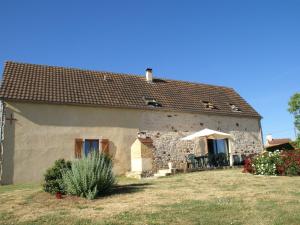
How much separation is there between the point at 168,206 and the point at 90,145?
399 inches

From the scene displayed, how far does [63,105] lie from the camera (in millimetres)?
17078

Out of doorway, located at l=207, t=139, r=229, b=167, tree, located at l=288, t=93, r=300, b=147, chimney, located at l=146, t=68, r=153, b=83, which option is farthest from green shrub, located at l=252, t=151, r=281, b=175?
tree, located at l=288, t=93, r=300, b=147

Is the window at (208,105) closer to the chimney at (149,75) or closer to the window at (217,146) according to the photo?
the window at (217,146)

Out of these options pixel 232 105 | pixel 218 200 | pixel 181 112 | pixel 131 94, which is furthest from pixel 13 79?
pixel 232 105

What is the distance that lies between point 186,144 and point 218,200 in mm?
11607

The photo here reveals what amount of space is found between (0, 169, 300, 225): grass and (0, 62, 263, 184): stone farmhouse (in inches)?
211

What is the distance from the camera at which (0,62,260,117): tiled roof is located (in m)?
17.0

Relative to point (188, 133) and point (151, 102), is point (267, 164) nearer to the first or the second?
point (188, 133)

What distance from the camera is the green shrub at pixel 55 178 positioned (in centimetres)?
969

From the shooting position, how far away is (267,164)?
14500 millimetres

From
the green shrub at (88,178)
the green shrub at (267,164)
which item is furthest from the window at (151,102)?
the green shrub at (88,178)

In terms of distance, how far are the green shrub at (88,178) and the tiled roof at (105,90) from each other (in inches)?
309

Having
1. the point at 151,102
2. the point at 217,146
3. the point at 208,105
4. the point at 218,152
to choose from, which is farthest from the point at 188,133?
the point at 208,105

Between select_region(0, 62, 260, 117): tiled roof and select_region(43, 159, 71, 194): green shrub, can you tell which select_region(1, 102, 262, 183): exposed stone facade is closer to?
select_region(0, 62, 260, 117): tiled roof
